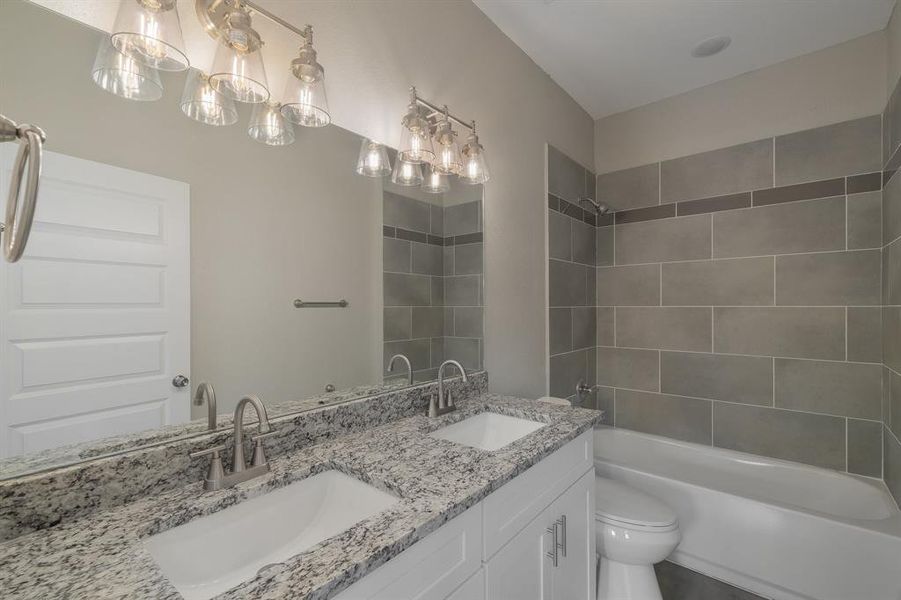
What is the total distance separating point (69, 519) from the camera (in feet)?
2.37

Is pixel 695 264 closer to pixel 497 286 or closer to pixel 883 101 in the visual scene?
pixel 883 101

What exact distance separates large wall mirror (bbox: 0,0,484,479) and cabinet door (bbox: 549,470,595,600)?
0.76 meters

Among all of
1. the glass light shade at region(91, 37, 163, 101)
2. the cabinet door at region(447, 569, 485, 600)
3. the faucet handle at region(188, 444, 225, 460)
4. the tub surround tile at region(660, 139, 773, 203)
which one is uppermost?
the tub surround tile at region(660, 139, 773, 203)

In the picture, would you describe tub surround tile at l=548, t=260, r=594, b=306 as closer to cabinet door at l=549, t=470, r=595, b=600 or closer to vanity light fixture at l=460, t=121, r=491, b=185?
vanity light fixture at l=460, t=121, r=491, b=185

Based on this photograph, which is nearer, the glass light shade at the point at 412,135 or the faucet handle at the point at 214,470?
the faucet handle at the point at 214,470

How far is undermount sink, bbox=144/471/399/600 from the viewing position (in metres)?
0.72

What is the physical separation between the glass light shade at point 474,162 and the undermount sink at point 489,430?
3.27 ft

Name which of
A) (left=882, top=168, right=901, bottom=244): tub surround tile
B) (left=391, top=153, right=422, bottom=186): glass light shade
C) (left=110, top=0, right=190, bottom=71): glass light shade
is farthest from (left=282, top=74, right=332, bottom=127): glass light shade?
(left=882, top=168, right=901, bottom=244): tub surround tile

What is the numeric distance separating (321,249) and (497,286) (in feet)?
3.08

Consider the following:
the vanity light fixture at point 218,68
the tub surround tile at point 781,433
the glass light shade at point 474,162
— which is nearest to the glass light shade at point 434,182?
the glass light shade at point 474,162

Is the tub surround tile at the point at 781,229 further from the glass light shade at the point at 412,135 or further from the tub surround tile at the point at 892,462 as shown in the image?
the glass light shade at the point at 412,135

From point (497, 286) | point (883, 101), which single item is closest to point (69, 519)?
point (497, 286)

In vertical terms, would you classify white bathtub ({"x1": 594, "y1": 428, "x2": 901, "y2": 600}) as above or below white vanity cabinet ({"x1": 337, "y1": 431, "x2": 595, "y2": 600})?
below

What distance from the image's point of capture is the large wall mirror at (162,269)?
Result: 2.40 feet
